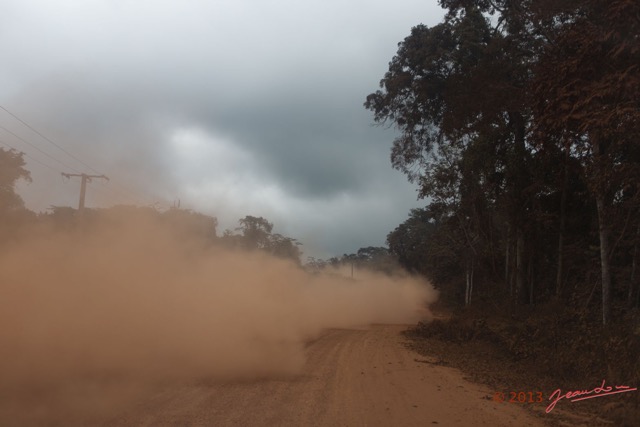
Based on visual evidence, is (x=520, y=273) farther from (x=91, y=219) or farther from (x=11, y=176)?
(x=11, y=176)

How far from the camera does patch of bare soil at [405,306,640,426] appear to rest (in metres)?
7.96

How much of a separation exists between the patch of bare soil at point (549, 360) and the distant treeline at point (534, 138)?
5.46 ft

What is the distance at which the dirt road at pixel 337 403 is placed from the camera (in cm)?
707

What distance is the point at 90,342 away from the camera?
29.9 feet

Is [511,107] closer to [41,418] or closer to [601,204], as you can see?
[601,204]

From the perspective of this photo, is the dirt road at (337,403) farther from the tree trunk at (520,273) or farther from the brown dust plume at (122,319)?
the tree trunk at (520,273)

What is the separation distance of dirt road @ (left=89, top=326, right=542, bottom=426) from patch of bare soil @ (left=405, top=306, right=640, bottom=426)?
681 millimetres

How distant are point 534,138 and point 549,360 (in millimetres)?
5177

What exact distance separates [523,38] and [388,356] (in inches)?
497

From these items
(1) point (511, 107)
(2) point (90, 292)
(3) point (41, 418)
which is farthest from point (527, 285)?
(3) point (41, 418)
